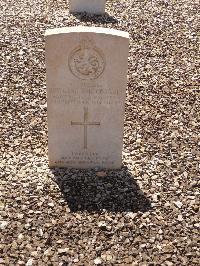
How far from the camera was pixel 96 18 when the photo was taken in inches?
387

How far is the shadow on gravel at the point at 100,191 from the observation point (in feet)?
15.5

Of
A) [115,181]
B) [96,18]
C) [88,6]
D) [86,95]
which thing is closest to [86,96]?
[86,95]

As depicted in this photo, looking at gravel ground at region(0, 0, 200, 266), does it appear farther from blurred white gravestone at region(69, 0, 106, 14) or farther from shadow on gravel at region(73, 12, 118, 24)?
blurred white gravestone at region(69, 0, 106, 14)

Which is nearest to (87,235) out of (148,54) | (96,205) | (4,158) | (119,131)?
(96,205)

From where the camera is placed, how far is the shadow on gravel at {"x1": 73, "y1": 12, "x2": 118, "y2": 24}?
9719 mm

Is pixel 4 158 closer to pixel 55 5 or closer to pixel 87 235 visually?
pixel 87 235

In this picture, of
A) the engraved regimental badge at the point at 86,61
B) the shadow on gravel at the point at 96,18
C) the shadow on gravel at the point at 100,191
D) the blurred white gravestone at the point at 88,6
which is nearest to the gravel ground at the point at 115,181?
the shadow on gravel at the point at 100,191

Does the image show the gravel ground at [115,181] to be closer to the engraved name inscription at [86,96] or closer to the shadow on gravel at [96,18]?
the engraved name inscription at [86,96]

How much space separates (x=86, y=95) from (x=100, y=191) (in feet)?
3.45

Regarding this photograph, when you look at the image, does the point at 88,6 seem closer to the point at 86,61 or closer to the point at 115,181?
the point at 86,61

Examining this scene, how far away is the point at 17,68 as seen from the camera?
24.8 feet

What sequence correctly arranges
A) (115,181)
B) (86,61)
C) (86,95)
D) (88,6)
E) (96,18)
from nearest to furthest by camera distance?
(86,61), (86,95), (115,181), (96,18), (88,6)

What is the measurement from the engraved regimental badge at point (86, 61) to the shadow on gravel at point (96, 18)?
527 centimetres

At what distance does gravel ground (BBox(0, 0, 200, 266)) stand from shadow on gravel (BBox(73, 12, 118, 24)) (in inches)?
62.1
